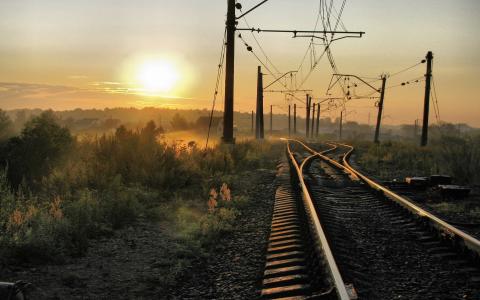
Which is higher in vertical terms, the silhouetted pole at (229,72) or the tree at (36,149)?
the silhouetted pole at (229,72)

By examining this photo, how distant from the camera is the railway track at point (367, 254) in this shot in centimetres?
509

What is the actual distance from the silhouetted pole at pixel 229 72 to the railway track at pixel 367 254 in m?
11.7

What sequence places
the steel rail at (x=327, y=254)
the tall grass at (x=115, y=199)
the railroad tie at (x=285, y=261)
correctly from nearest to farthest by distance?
the steel rail at (x=327, y=254) → the railroad tie at (x=285, y=261) → the tall grass at (x=115, y=199)

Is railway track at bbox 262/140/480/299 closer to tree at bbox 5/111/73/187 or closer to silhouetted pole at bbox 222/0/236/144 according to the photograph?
tree at bbox 5/111/73/187

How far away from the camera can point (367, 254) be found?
6.61 metres

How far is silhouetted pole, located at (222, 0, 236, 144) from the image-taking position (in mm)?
20531

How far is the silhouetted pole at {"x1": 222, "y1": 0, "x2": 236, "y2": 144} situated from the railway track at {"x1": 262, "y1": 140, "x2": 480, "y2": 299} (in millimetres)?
11703

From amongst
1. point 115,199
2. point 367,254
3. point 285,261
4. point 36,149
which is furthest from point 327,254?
point 36,149

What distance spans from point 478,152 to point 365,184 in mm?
6280

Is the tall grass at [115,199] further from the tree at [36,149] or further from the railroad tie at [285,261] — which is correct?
the railroad tie at [285,261]

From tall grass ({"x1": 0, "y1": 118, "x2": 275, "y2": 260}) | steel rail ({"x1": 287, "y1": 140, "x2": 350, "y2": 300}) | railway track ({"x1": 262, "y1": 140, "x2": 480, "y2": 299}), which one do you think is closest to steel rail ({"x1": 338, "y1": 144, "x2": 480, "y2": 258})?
railway track ({"x1": 262, "y1": 140, "x2": 480, "y2": 299})

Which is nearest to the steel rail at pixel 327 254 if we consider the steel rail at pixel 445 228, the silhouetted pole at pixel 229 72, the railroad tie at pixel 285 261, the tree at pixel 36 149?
the railroad tie at pixel 285 261

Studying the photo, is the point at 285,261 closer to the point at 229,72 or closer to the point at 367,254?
the point at 367,254

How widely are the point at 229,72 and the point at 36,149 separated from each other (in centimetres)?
912
